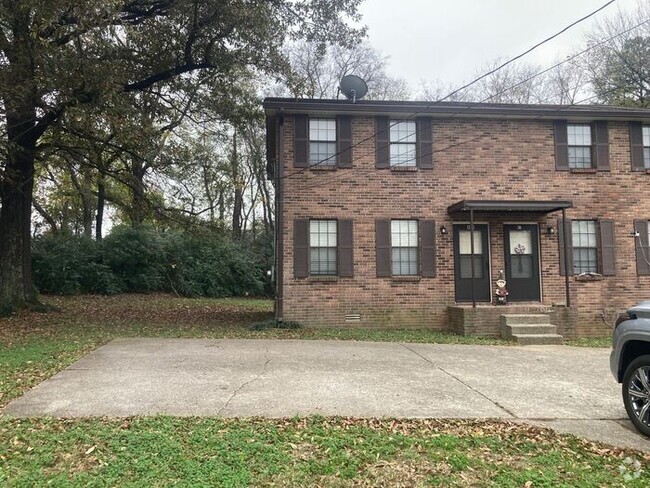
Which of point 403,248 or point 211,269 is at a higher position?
point 403,248

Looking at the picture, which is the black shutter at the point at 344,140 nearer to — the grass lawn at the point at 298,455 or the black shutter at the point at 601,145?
the black shutter at the point at 601,145

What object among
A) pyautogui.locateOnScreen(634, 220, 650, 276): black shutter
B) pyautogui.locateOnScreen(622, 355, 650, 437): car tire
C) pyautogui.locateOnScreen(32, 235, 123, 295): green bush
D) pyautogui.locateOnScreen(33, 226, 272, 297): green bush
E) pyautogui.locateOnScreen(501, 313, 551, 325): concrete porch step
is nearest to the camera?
pyautogui.locateOnScreen(622, 355, 650, 437): car tire

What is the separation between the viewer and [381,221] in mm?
12352

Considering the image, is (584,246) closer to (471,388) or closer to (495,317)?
(495,317)

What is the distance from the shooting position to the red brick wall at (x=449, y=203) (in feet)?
40.0

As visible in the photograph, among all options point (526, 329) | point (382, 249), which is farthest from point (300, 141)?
point (526, 329)

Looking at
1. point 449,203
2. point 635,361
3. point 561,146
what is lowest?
point 635,361

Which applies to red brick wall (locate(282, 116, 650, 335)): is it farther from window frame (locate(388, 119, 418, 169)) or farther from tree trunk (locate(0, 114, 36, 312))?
tree trunk (locate(0, 114, 36, 312))

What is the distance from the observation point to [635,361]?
463 cm

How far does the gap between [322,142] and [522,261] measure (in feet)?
19.6

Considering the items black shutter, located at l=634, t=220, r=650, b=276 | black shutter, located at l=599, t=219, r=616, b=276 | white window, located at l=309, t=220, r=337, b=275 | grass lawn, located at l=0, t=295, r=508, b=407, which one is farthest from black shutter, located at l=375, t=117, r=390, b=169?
black shutter, located at l=634, t=220, r=650, b=276

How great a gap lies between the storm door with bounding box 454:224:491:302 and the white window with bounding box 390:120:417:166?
7.01ft

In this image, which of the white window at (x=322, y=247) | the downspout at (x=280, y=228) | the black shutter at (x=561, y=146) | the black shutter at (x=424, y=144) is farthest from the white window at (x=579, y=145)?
the downspout at (x=280, y=228)

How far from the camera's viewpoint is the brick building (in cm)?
1221
